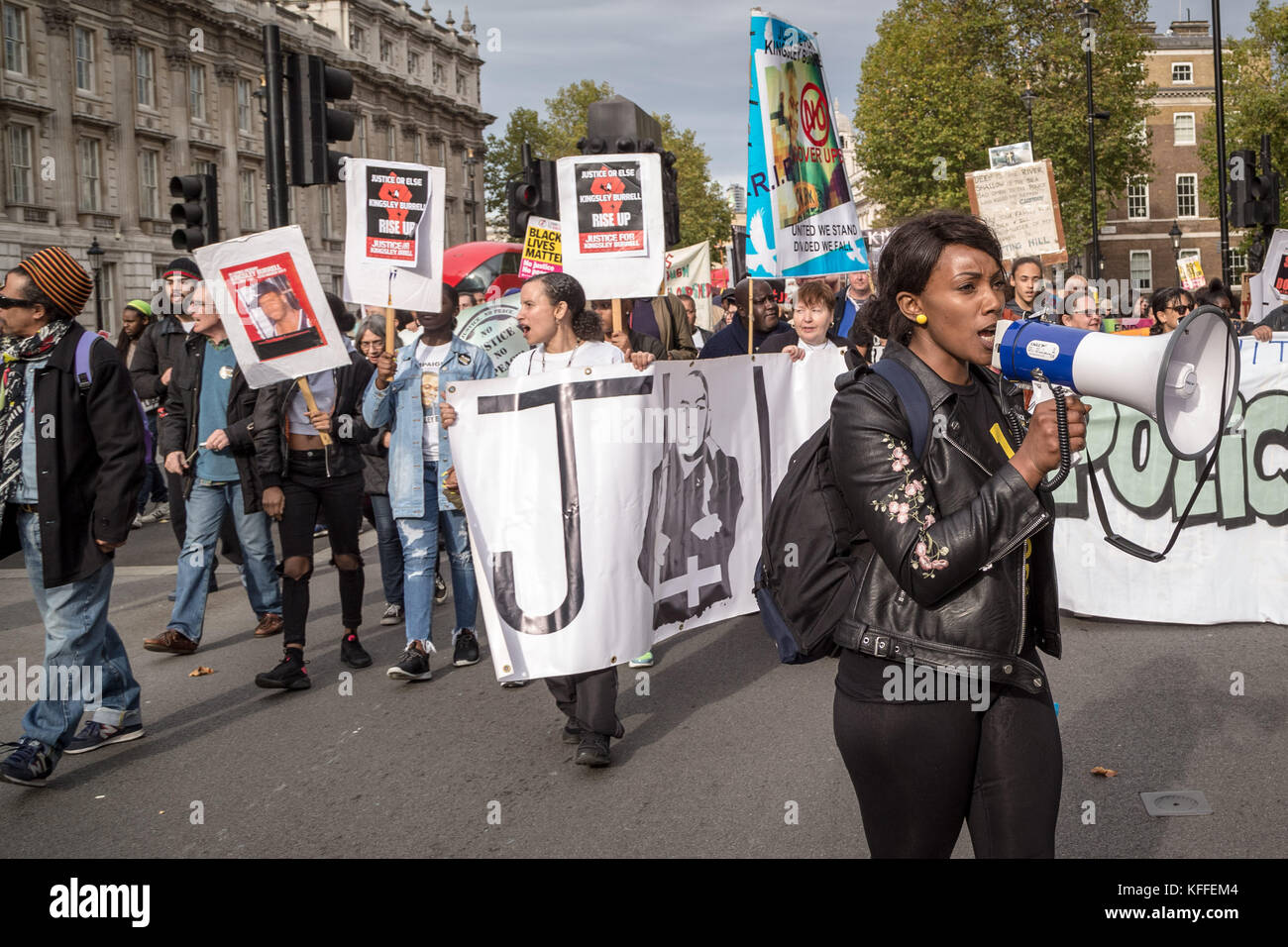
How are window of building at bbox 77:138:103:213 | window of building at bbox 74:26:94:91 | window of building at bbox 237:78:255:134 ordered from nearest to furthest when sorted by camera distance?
window of building at bbox 77:138:103:213, window of building at bbox 74:26:94:91, window of building at bbox 237:78:255:134

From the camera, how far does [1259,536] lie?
23.1 feet

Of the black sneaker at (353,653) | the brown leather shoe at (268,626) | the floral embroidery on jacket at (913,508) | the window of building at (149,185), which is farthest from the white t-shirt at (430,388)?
the window of building at (149,185)

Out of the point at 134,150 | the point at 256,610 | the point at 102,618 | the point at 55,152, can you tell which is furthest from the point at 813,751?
the point at 134,150

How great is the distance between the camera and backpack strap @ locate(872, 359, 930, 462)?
249 cm

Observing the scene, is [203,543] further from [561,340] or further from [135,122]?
[135,122]

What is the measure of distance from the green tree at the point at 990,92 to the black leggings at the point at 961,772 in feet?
158

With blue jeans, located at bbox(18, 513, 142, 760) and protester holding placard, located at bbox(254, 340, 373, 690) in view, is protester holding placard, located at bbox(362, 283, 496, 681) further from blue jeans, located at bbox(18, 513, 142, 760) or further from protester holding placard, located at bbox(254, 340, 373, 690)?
blue jeans, located at bbox(18, 513, 142, 760)

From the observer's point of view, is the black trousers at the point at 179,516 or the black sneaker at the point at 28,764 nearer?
the black sneaker at the point at 28,764

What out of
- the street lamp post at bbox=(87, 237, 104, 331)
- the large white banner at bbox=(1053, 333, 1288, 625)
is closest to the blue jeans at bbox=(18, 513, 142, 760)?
the large white banner at bbox=(1053, 333, 1288, 625)

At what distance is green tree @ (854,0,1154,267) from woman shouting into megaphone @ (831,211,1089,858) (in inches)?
1894

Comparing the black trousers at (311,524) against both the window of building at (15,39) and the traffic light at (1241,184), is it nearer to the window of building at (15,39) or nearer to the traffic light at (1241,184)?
the traffic light at (1241,184)

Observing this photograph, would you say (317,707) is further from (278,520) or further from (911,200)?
(911,200)

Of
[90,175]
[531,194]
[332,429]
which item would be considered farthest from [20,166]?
[332,429]

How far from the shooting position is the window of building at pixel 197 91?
4875cm
